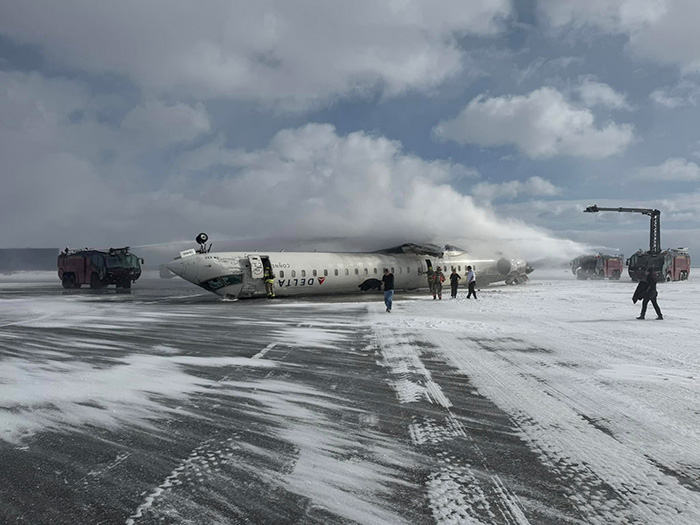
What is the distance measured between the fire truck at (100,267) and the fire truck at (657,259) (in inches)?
1756

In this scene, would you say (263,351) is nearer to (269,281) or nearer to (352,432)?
(352,432)

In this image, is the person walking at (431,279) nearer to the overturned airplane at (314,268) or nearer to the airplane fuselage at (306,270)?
the airplane fuselage at (306,270)

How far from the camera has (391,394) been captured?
21.6ft

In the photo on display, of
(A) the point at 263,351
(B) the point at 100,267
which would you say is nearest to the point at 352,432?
(A) the point at 263,351

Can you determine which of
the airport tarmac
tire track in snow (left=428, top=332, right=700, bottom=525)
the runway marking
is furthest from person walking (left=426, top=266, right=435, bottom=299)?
tire track in snow (left=428, top=332, right=700, bottom=525)

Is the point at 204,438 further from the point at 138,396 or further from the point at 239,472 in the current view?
the point at 138,396

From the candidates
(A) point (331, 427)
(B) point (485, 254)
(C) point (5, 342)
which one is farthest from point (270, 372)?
(B) point (485, 254)

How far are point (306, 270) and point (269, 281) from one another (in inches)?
93.8

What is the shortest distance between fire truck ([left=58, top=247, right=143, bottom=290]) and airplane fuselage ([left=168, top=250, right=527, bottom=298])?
15.3 m

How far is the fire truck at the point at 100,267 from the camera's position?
36.7 meters

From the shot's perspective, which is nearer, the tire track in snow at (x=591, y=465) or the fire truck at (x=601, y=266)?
the tire track in snow at (x=591, y=465)

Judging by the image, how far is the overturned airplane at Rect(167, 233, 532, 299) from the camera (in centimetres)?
2456

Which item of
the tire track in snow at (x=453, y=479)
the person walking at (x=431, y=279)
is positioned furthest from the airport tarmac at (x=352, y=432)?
the person walking at (x=431, y=279)

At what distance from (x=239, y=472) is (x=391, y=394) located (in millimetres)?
3052
